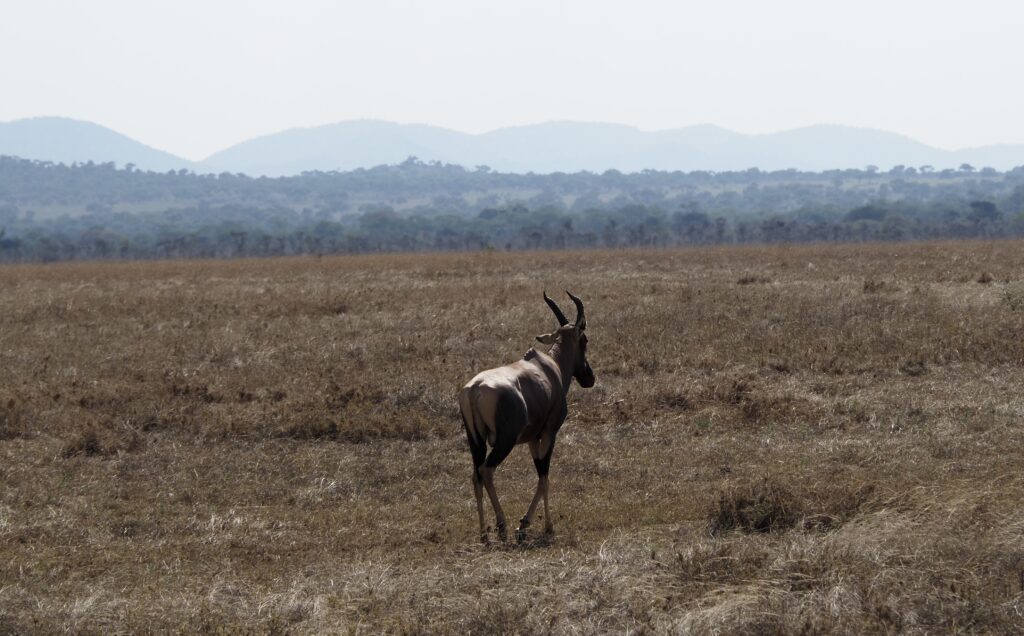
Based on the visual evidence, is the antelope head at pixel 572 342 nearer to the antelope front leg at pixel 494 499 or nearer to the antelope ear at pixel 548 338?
the antelope ear at pixel 548 338

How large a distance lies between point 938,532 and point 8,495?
34.6 feet

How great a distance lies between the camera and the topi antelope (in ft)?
38.0

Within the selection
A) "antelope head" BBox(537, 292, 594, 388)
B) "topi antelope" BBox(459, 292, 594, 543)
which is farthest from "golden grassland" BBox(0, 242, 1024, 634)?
"antelope head" BBox(537, 292, 594, 388)

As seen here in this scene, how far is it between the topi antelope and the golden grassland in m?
0.52

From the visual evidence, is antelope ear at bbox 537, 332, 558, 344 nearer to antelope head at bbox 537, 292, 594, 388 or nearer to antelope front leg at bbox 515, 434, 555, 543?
antelope head at bbox 537, 292, 594, 388

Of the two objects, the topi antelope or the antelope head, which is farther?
the antelope head

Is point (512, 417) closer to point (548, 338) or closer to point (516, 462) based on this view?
point (548, 338)

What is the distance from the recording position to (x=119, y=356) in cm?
2322

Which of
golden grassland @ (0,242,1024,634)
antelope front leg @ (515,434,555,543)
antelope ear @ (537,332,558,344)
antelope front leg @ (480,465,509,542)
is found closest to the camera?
golden grassland @ (0,242,1024,634)

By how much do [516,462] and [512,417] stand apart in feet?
13.5

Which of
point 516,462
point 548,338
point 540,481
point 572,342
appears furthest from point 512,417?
point 516,462

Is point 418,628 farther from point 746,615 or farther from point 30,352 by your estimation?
point 30,352

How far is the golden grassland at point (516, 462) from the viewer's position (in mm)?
9047

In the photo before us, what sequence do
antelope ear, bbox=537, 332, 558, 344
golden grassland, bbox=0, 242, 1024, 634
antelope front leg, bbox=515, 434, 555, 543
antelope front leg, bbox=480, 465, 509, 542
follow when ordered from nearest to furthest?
golden grassland, bbox=0, 242, 1024, 634
antelope front leg, bbox=480, 465, 509, 542
antelope front leg, bbox=515, 434, 555, 543
antelope ear, bbox=537, 332, 558, 344
